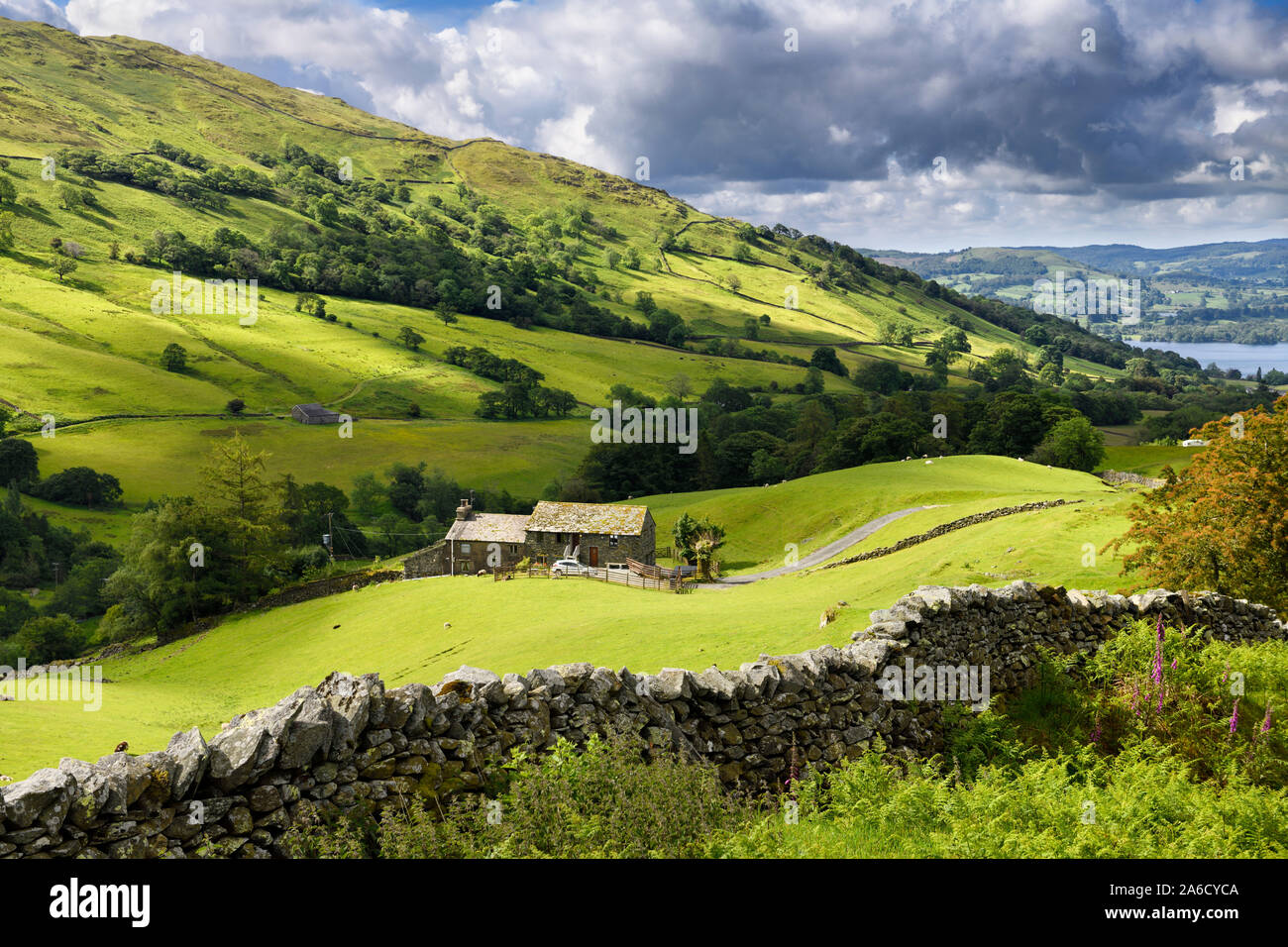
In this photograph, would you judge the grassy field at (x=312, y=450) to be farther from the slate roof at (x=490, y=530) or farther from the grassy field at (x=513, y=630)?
the grassy field at (x=513, y=630)

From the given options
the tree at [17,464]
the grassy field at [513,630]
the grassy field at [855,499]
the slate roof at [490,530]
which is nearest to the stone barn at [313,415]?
the tree at [17,464]

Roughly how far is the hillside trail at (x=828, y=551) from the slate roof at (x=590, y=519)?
1246 cm

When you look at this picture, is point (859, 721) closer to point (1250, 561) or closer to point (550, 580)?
point (1250, 561)

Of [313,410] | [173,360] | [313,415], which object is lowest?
[313,415]

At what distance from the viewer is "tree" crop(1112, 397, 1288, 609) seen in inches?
760

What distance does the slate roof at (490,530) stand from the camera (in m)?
78.8

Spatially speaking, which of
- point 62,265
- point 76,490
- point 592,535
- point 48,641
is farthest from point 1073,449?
point 62,265

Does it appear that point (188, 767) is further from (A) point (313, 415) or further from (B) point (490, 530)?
(A) point (313, 415)

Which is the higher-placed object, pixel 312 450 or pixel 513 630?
pixel 312 450

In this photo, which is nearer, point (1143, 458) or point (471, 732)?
point (471, 732)

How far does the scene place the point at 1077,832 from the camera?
7812 millimetres

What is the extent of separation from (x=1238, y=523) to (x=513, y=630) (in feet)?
93.6

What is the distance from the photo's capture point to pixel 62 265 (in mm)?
190750
